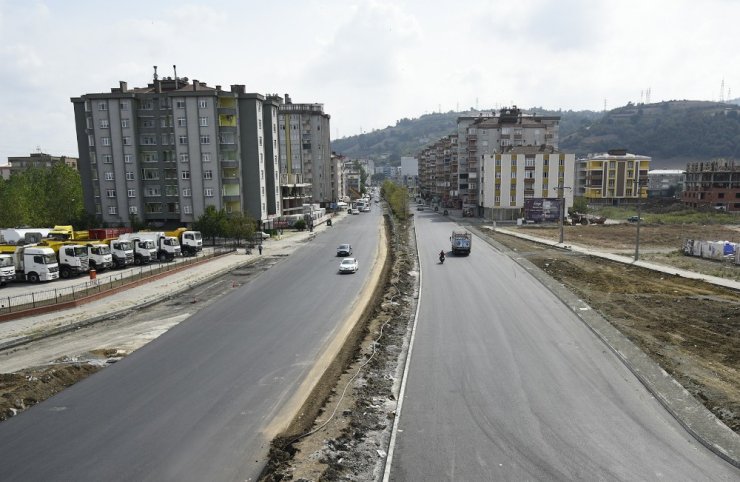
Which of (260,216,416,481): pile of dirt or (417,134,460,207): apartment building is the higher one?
(417,134,460,207): apartment building

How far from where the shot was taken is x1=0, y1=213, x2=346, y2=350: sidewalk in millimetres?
26969

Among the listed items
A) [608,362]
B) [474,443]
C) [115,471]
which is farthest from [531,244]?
[115,471]

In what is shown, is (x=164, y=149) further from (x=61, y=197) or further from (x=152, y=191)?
(x=61, y=197)

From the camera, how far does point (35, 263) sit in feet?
130

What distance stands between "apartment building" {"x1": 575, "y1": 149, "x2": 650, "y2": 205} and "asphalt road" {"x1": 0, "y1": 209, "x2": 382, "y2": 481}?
5062 inches

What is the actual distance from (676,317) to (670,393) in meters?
12.8

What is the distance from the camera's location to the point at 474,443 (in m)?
14.3

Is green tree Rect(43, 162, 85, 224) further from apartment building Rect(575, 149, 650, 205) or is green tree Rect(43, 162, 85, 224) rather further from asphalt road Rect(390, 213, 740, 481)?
apartment building Rect(575, 149, 650, 205)

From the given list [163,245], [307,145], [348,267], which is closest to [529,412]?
[348,267]

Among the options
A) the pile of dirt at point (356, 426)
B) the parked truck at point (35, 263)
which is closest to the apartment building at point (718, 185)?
the pile of dirt at point (356, 426)

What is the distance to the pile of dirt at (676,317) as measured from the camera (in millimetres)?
18312

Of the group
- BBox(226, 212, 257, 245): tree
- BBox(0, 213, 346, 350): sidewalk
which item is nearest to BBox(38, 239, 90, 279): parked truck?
BBox(0, 213, 346, 350): sidewalk

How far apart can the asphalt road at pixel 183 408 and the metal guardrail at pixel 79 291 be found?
1060 cm

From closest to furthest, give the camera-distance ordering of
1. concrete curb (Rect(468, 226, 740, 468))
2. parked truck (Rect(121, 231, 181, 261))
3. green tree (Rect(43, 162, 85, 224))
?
concrete curb (Rect(468, 226, 740, 468)) → parked truck (Rect(121, 231, 181, 261)) → green tree (Rect(43, 162, 85, 224))
